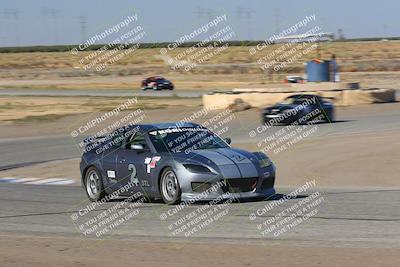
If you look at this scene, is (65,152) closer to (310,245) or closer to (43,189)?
(43,189)

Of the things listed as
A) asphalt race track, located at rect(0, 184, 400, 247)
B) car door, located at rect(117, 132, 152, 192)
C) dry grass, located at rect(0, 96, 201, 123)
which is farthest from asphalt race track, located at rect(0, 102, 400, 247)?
dry grass, located at rect(0, 96, 201, 123)

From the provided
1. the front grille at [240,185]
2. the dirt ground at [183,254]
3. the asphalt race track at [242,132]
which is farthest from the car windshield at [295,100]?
the dirt ground at [183,254]

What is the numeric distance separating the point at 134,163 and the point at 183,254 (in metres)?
5.04

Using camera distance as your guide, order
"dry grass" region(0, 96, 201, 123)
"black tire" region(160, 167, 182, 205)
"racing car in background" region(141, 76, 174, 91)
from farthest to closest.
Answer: "racing car in background" region(141, 76, 174, 91) → "dry grass" region(0, 96, 201, 123) → "black tire" region(160, 167, 182, 205)

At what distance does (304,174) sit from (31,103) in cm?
3880

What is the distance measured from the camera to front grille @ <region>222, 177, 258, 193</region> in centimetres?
1209

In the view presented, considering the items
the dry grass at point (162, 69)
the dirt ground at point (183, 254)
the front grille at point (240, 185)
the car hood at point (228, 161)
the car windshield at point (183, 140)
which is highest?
the dirt ground at point (183, 254)

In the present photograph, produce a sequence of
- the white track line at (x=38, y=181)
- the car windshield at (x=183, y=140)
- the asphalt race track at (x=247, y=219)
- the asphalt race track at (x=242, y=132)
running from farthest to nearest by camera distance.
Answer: the asphalt race track at (x=242, y=132) < the white track line at (x=38, y=181) < the car windshield at (x=183, y=140) < the asphalt race track at (x=247, y=219)

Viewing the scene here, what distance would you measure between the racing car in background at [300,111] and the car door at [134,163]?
19.2 meters

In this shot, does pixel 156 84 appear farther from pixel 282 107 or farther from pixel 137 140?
pixel 137 140

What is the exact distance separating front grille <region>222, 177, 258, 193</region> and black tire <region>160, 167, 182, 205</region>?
0.70 m

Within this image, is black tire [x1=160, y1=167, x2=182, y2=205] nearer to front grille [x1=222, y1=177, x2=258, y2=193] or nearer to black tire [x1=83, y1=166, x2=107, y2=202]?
front grille [x1=222, y1=177, x2=258, y2=193]

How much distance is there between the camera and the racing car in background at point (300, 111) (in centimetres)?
3209

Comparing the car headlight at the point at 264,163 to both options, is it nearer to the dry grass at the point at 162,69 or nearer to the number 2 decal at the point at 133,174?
the number 2 decal at the point at 133,174
